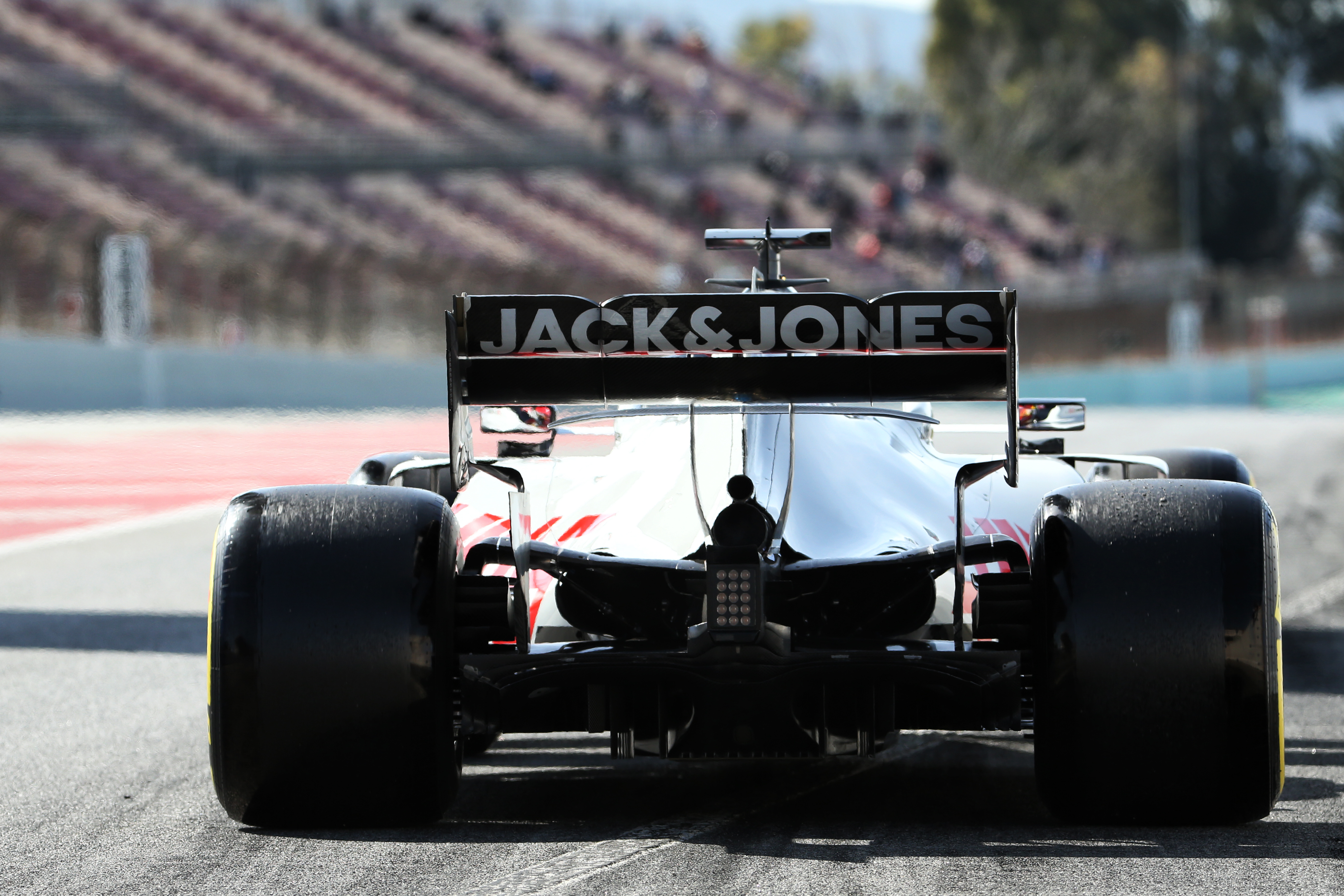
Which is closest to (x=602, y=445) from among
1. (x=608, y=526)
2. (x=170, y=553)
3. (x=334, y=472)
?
(x=334, y=472)

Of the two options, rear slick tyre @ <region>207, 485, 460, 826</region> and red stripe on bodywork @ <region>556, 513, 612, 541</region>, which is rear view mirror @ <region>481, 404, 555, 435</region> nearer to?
red stripe on bodywork @ <region>556, 513, 612, 541</region>

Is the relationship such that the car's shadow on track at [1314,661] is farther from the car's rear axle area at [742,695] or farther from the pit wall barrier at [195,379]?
the pit wall barrier at [195,379]

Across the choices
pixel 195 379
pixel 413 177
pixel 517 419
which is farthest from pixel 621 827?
pixel 413 177

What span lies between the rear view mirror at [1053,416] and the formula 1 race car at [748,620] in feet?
4.59

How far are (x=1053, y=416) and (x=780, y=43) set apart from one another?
111 metres

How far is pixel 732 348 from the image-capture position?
4570mm

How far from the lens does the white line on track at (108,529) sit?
1299 centimetres

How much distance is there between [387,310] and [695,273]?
13704 mm

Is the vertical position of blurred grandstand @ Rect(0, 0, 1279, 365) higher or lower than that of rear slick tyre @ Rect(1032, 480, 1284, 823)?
higher

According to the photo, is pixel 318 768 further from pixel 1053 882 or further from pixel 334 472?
pixel 334 472

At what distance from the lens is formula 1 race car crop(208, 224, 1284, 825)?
14.9 ft

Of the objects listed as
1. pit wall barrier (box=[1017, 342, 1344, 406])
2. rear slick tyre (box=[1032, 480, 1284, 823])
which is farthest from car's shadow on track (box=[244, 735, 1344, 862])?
pit wall barrier (box=[1017, 342, 1344, 406])

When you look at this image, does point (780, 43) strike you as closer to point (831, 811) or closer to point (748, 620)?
point (831, 811)

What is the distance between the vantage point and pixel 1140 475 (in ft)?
23.8
